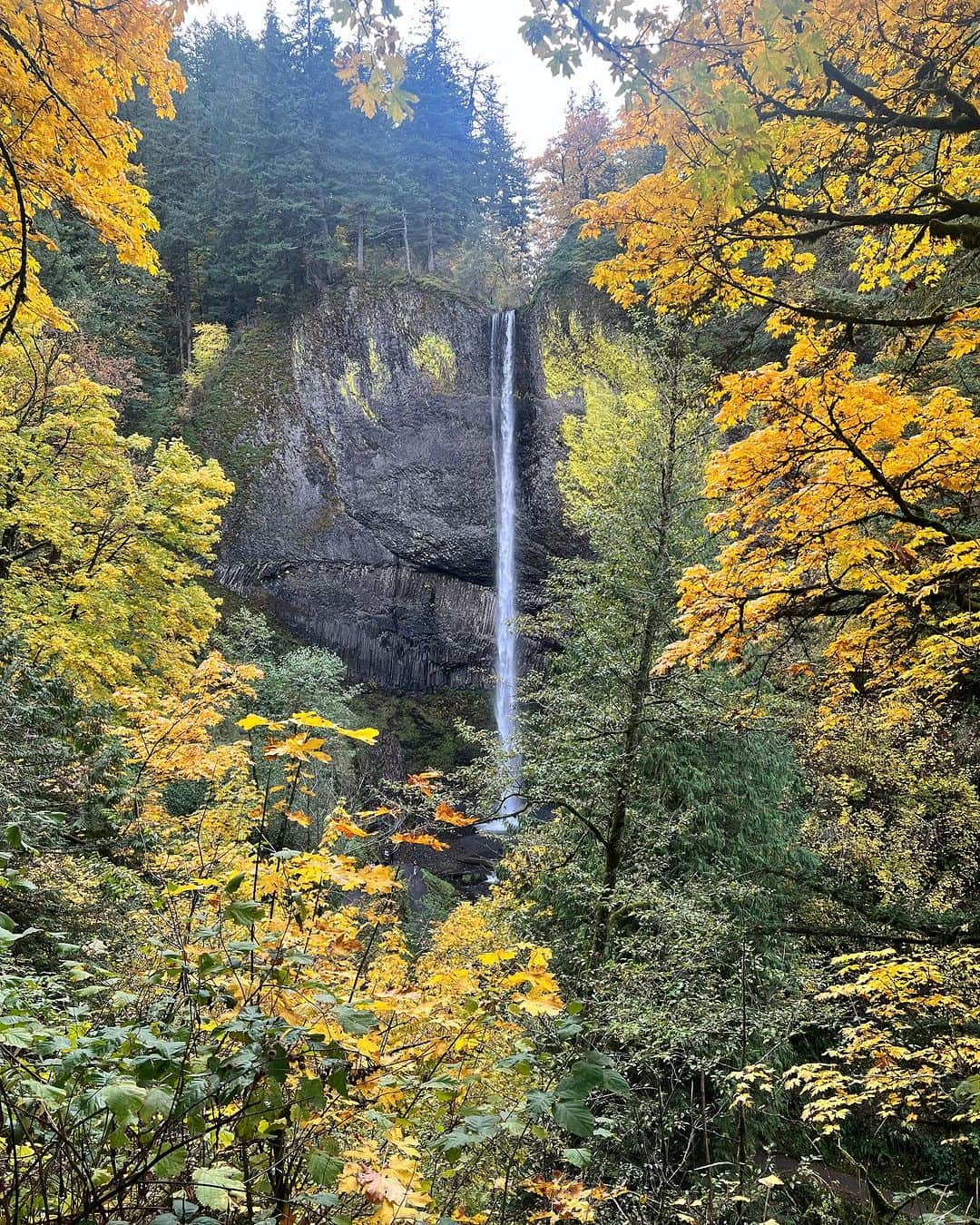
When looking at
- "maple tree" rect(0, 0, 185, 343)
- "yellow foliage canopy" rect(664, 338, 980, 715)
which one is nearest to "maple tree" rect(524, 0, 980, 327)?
"yellow foliage canopy" rect(664, 338, 980, 715)

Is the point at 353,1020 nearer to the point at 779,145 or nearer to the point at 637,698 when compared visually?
the point at 779,145

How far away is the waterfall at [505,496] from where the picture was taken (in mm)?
19844

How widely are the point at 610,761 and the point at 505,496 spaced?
14.8 m

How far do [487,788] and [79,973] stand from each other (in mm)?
4559

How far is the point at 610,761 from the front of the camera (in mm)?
5961

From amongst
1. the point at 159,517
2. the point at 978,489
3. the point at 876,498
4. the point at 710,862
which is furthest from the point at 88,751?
the point at 978,489

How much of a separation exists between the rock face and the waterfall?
293 millimetres

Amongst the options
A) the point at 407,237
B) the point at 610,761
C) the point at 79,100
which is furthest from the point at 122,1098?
the point at 407,237

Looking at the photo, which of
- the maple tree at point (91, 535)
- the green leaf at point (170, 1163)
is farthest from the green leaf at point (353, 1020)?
the maple tree at point (91, 535)

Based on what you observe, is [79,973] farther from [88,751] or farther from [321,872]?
[88,751]

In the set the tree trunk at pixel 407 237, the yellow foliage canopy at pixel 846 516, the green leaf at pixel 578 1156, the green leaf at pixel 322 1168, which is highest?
the tree trunk at pixel 407 237

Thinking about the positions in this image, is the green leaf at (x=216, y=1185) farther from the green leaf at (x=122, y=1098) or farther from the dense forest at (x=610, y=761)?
the green leaf at (x=122, y=1098)

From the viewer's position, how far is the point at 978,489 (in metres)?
3.59

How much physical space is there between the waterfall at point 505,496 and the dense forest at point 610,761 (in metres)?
3.23
